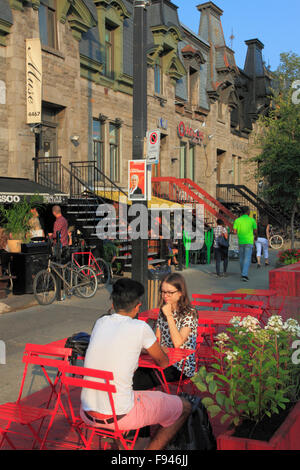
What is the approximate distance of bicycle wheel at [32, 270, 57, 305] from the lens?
9852 millimetres

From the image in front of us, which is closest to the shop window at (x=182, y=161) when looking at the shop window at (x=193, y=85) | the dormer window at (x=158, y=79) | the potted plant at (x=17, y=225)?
the shop window at (x=193, y=85)

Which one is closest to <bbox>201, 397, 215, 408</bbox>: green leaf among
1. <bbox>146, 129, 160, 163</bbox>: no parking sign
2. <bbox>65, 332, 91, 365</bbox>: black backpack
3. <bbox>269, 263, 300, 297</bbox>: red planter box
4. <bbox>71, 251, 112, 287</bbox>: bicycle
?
<bbox>65, 332, 91, 365</bbox>: black backpack

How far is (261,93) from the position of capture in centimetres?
3253

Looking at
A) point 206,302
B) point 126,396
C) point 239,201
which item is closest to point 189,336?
point 126,396

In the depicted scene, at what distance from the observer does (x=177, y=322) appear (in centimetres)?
457

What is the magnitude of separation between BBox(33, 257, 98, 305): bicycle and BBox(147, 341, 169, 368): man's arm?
6531mm

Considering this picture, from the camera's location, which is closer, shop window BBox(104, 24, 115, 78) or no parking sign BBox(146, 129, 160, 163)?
no parking sign BBox(146, 129, 160, 163)

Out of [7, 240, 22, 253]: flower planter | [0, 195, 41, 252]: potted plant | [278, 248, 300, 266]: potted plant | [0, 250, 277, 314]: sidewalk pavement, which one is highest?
[0, 195, 41, 252]: potted plant

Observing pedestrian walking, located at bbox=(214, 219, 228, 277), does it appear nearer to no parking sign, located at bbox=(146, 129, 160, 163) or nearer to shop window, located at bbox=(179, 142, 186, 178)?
no parking sign, located at bbox=(146, 129, 160, 163)

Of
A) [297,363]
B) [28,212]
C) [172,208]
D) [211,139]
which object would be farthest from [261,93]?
[297,363]

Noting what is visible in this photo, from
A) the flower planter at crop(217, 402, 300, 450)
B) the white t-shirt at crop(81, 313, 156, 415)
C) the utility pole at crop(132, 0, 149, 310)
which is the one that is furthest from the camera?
the utility pole at crop(132, 0, 149, 310)

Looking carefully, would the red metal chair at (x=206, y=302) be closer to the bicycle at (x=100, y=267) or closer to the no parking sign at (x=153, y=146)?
the no parking sign at (x=153, y=146)

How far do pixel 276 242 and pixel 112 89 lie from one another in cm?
1248

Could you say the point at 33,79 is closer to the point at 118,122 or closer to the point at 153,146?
the point at 118,122
